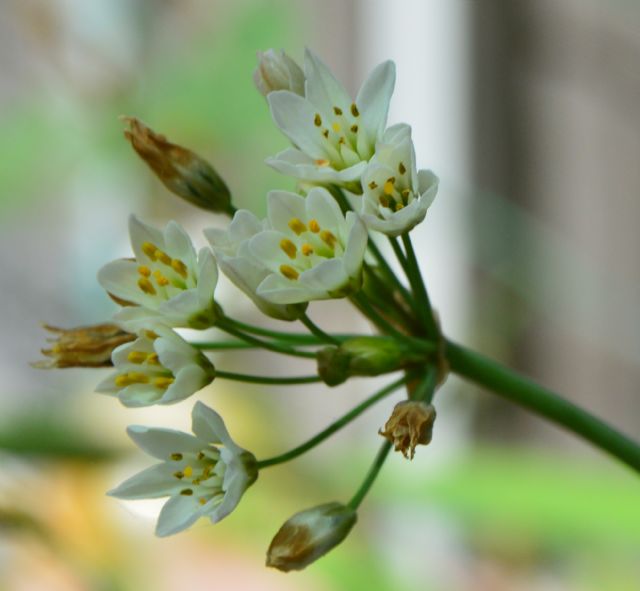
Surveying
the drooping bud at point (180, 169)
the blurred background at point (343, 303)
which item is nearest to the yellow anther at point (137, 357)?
the drooping bud at point (180, 169)

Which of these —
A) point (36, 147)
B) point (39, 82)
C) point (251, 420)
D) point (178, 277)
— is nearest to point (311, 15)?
point (39, 82)

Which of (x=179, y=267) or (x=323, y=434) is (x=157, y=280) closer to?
(x=179, y=267)

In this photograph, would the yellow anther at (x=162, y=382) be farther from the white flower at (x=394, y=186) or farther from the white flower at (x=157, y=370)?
the white flower at (x=394, y=186)

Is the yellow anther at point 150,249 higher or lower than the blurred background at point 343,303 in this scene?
higher

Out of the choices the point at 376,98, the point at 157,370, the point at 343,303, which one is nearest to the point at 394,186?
the point at 376,98

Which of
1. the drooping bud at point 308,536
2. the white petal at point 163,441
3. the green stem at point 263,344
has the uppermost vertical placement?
the green stem at point 263,344

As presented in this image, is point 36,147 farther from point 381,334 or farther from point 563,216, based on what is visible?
point 381,334
